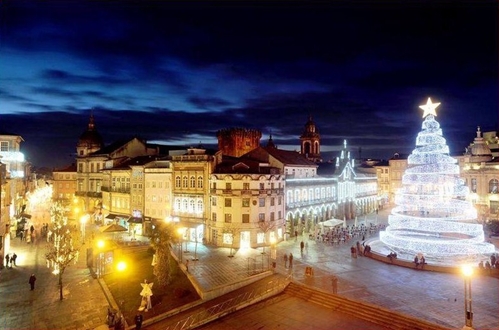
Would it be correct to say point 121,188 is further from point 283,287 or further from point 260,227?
point 283,287

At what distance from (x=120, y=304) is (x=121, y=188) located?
33412 mm

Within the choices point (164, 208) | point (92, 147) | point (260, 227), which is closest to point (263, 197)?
point (260, 227)

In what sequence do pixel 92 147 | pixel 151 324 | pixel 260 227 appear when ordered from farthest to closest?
pixel 92 147 < pixel 260 227 < pixel 151 324

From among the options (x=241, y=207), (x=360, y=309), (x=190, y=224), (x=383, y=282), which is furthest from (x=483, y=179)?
(x=360, y=309)

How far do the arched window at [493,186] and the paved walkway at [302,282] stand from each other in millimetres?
38660

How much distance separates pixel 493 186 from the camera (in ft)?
204

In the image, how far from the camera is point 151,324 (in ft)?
76.6

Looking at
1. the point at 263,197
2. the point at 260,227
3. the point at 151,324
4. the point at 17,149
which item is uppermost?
the point at 17,149

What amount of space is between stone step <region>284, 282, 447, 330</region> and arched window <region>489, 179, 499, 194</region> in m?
50.9

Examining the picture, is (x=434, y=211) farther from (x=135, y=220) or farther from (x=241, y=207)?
(x=135, y=220)

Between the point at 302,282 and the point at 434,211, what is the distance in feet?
50.0

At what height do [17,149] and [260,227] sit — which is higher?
[17,149]

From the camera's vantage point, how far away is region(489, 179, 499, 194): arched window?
6159cm

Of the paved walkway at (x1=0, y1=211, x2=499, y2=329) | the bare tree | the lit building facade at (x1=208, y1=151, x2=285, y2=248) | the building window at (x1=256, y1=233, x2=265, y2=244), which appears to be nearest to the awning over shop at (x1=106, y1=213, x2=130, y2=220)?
the paved walkway at (x1=0, y1=211, x2=499, y2=329)
